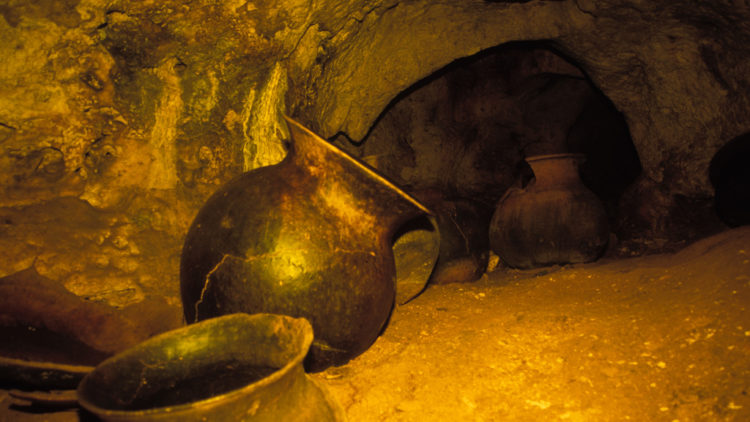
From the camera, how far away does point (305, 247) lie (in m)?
1.97

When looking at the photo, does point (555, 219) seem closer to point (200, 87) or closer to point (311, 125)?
point (311, 125)

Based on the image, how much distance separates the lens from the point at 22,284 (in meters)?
2.17

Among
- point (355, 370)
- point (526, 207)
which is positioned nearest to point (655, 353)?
point (355, 370)

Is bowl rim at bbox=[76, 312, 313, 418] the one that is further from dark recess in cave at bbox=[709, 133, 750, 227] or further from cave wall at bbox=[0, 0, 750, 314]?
dark recess in cave at bbox=[709, 133, 750, 227]

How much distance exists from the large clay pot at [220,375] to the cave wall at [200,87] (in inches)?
49.8

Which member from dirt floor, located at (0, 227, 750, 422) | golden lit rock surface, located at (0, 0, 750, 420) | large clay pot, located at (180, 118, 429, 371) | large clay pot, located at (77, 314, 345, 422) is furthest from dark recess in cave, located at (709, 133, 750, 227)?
large clay pot, located at (77, 314, 345, 422)

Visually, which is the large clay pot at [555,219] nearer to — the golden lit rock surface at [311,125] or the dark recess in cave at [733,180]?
the golden lit rock surface at [311,125]

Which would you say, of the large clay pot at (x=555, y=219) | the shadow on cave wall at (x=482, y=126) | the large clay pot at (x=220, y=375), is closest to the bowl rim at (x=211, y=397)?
the large clay pot at (x=220, y=375)

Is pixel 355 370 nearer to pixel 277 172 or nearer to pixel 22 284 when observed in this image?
pixel 277 172

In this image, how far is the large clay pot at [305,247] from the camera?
6.36 ft

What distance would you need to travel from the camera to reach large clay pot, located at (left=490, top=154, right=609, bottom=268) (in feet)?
13.5

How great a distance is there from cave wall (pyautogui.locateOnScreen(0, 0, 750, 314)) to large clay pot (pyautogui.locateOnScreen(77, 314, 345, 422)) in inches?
49.8

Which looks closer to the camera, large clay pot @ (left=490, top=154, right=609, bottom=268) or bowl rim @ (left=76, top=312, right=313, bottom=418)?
bowl rim @ (left=76, top=312, right=313, bottom=418)

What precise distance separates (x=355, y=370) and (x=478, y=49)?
9.95ft
